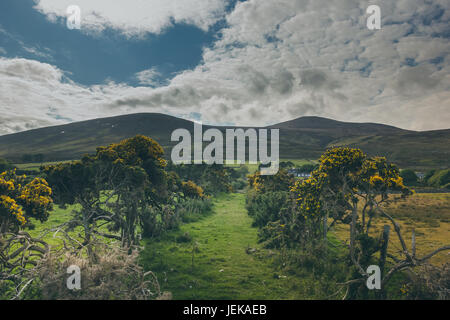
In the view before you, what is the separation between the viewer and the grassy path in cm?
1095

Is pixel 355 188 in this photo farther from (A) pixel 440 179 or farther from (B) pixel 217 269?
(A) pixel 440 179

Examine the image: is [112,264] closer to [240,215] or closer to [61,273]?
[61,273]

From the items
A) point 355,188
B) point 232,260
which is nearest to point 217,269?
point 232,260

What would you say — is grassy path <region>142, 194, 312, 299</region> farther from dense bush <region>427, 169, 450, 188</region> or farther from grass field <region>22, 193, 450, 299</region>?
dense bush <region>427, 169, 450, 188</region>

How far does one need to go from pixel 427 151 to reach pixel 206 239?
17934cm

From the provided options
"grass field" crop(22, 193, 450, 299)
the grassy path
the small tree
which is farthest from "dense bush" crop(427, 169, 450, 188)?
the small tree

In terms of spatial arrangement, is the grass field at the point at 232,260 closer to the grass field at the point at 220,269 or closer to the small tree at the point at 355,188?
the grass field at the point at 220,269

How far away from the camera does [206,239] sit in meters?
19.4

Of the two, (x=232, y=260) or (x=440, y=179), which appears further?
(x=440, y=179)

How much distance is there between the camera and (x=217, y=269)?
44.6 ft

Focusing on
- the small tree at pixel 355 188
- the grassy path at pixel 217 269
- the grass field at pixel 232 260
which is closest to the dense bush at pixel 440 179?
the grass field at pixel 232 260
